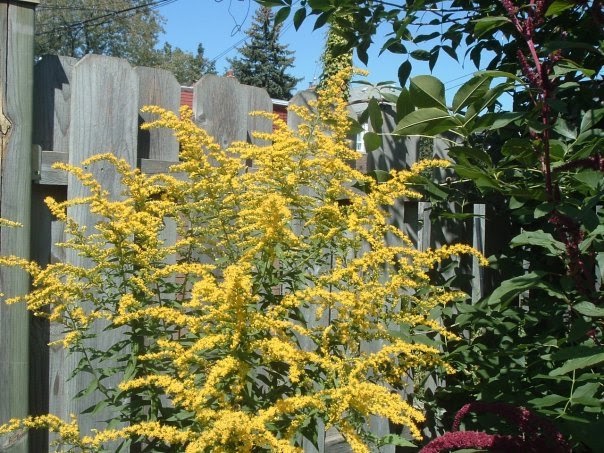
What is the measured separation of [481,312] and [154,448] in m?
1.54

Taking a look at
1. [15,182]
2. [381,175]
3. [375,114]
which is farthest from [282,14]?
[15,182]

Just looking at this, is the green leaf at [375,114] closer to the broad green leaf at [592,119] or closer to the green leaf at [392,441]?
the broad green leaf at [592,119]

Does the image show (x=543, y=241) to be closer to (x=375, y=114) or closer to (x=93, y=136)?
(x=375, y=114)

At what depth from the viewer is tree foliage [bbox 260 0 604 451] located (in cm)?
177

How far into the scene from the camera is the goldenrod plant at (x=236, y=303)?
6.24ft

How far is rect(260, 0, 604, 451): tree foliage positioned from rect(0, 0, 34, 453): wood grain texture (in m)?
1.17

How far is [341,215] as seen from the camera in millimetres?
2293

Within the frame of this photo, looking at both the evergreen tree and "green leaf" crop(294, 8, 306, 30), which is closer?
"green leaf" crop(294, 8, 306, 30)

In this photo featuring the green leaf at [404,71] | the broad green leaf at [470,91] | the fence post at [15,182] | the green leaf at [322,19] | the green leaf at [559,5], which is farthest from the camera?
the green leaf at [404,71]

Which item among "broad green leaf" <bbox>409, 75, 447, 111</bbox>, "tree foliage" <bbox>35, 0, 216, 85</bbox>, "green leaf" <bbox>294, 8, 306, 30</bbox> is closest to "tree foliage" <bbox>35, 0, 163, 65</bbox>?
"tree foliage" <bbox>35, 0, 216, 85</bbox>

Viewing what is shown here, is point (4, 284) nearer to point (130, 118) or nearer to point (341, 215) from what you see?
point (130, 118)

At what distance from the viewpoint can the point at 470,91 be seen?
206cm

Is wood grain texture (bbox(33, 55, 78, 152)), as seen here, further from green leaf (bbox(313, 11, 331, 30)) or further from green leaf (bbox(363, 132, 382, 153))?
green leaf (bbox(363, 132, 382, 153))

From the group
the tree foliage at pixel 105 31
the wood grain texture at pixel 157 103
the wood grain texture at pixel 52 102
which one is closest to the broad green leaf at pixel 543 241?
the wood grain texture at pixel 157 103
